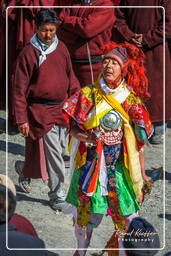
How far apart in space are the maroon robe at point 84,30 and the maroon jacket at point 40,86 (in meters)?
1.22

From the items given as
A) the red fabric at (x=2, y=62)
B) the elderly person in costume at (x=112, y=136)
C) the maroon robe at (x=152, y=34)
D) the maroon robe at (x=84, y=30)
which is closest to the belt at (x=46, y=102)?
the elderly person in costume at (x=112, y=136)

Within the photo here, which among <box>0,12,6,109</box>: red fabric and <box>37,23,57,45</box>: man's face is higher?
<box>37,23,57,45</box>: man's face

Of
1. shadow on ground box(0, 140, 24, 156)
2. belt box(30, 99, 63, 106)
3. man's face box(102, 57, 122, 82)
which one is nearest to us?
man's face box(102, 57, 122, 82)

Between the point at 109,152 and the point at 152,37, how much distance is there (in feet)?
9.50

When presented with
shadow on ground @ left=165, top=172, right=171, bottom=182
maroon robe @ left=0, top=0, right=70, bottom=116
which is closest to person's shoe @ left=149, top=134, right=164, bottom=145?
shadow on ground @ left=165, top=172, right=171, bottom=182

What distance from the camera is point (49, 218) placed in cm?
679

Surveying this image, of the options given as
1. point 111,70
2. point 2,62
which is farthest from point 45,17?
point 2,62

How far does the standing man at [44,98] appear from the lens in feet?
21.6

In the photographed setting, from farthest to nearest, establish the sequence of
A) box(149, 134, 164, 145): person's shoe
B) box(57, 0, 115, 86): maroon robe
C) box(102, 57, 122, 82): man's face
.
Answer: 1. box(149, 134, 164, 145): person's shoe
2. box(57, 0, 115, 86): maroon robe
3. box(102, 57, 122, 82): man's face

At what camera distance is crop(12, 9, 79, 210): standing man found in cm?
660

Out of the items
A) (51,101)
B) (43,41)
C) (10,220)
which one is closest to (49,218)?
(51,101)

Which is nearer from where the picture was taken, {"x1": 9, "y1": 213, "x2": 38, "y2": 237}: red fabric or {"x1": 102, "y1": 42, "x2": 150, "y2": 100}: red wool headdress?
{"x1": 9, "y1": 213, "x2": 38, "y2": 237}: red fabric

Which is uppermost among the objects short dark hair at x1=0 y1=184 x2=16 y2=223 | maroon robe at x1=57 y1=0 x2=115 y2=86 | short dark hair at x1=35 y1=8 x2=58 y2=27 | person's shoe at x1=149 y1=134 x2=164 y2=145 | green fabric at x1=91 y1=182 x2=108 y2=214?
short dark hair at x1=35 y1=8 x2=58 y2=27

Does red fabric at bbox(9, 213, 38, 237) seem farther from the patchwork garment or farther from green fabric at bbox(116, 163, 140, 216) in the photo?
green fabric at bbox(116, 163, 140, 216)
